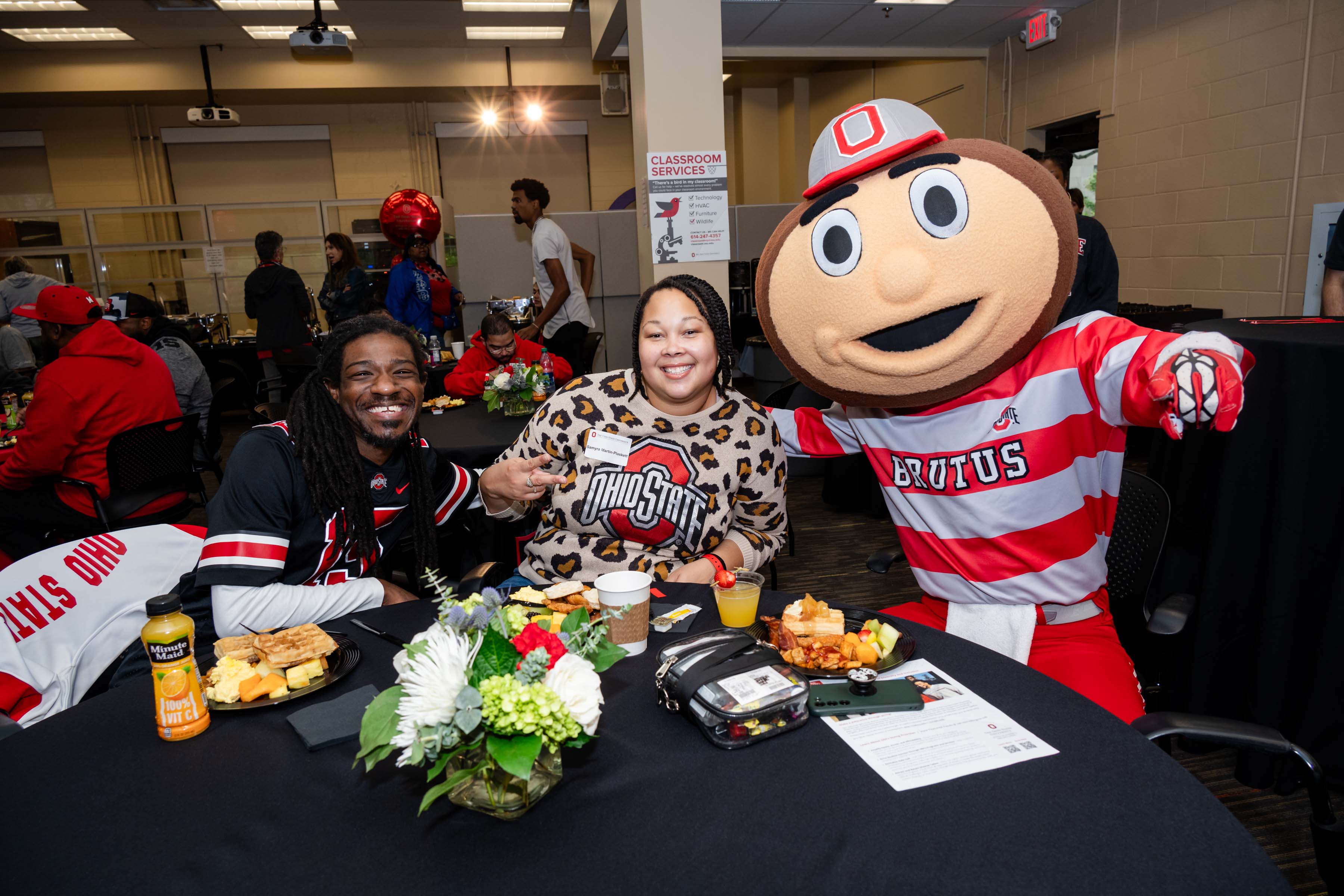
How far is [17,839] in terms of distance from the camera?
879 mm

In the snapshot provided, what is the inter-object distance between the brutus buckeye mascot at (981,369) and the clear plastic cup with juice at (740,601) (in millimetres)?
413

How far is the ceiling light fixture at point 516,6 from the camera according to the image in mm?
7062

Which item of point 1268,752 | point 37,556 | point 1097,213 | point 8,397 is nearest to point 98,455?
point 8,397

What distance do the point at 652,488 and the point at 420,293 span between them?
190 inches

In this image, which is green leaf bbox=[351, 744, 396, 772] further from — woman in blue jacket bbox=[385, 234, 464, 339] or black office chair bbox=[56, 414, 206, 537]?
woman in blue jacket bbox=[385, 234, 464, 339]

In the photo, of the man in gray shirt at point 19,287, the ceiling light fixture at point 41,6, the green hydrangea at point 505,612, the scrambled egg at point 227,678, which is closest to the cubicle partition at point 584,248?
the man in gray shirt at point 19,287

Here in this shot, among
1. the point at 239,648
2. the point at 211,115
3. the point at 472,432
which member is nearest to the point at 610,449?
the point at 239,648

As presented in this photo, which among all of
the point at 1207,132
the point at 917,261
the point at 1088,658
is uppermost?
the point at 1207,132

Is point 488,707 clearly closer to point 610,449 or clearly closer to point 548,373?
point 610,449

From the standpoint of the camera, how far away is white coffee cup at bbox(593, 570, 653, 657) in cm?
123

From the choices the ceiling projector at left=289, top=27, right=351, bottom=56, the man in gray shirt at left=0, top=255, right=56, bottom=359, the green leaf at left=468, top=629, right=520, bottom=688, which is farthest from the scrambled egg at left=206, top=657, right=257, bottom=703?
the ceiling projector at left=289, top=27, right=351, bottom=56

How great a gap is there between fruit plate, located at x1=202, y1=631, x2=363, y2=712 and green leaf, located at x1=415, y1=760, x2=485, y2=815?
36 centimetres

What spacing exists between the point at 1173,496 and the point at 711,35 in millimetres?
3590

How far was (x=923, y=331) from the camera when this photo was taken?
1.38 metres
